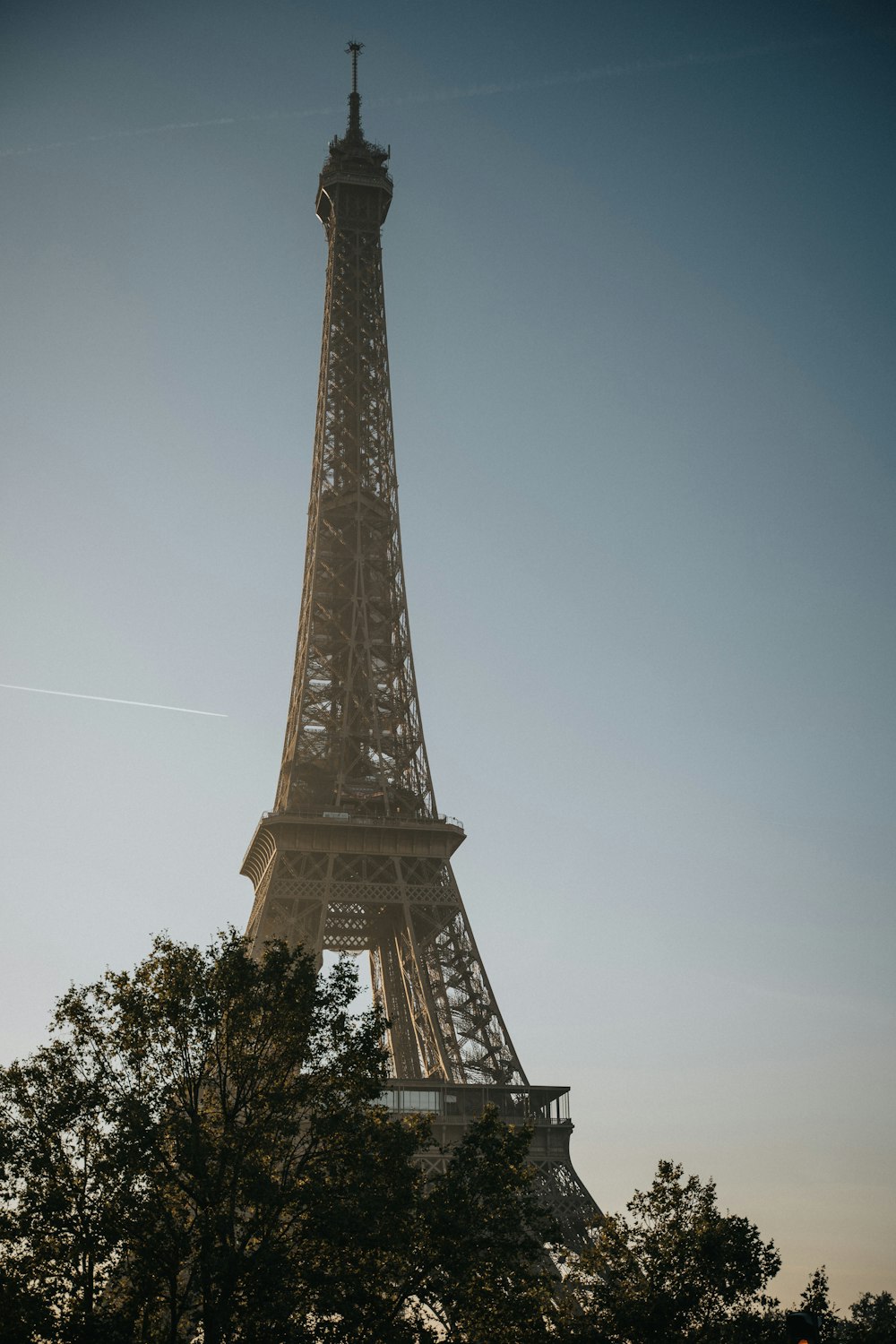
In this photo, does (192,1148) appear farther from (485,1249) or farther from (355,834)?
(355,834)

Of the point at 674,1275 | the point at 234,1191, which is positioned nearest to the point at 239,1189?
the point at 234,1191

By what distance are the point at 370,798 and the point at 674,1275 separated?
127 ft

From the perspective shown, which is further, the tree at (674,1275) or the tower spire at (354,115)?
the tower spire at (354,115)

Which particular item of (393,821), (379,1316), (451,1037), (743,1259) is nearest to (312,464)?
(393,821)

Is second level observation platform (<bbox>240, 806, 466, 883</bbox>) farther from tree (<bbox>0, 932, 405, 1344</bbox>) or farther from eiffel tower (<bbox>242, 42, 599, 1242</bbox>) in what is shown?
tree (<bbox>0, 932, 405, 1344</bbox>)

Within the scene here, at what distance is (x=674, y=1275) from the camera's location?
41.3 m

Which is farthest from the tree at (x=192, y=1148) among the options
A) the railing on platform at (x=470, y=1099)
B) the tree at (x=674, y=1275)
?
the railing on platform at (x=470, y=1099)

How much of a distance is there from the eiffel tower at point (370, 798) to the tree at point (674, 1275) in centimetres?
1663

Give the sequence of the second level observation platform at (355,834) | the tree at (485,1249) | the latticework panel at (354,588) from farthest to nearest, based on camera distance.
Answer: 1. the latticework panel at (354,588)
2. the second level observation platform at (355,834)
3. the tree at (485,1249)

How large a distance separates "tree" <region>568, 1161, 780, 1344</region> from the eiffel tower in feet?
54.6

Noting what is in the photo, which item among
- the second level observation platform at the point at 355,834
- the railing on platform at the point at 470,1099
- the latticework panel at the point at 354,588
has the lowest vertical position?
the railing on platform at the point at 470,1099

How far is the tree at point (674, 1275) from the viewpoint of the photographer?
39.1m

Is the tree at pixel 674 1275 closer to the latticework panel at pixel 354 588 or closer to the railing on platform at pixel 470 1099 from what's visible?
the railing on platform at pixel 470 1099

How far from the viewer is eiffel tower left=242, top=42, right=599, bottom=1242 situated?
66.4 metres
